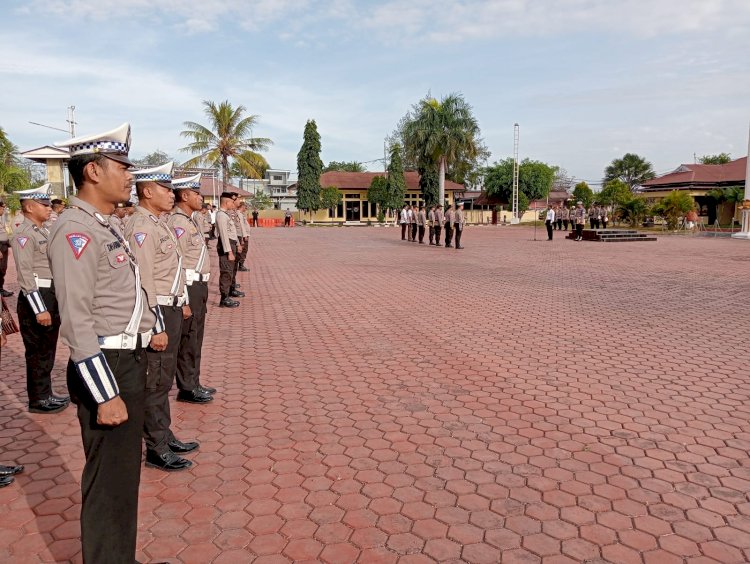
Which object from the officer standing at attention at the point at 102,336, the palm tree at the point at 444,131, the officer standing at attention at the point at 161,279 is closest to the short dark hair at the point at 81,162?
the officer standing at attention at the point at 102,336

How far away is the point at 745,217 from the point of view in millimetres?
26578

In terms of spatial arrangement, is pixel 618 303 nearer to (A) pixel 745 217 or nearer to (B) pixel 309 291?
(B) pixel 309 291

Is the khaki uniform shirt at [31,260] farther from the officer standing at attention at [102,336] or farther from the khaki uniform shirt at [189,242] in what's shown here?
the officer standing at attention at [102,336]

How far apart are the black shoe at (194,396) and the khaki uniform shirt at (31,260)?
4.24 ft

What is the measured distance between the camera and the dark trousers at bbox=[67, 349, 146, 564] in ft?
7.26

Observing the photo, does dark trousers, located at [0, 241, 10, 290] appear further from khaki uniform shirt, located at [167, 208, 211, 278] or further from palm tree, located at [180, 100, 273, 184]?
palm tree, located at [180, 100, 273, 184]

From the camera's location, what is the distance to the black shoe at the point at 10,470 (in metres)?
3.38

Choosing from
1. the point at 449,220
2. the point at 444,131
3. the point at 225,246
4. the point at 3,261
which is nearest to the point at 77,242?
the point at 225,246

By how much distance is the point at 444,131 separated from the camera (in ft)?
131

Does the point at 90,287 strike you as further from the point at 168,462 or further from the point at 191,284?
the point at 191,284

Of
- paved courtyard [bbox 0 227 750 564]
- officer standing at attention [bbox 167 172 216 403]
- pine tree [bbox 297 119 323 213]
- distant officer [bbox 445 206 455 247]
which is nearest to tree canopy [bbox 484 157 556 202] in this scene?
pine tree [bbox 297 119 323 213]

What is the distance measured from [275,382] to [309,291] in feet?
18.8

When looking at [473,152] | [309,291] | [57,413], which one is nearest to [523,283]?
[309,291]

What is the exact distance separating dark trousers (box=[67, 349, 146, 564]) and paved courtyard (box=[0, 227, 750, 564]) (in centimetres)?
7
